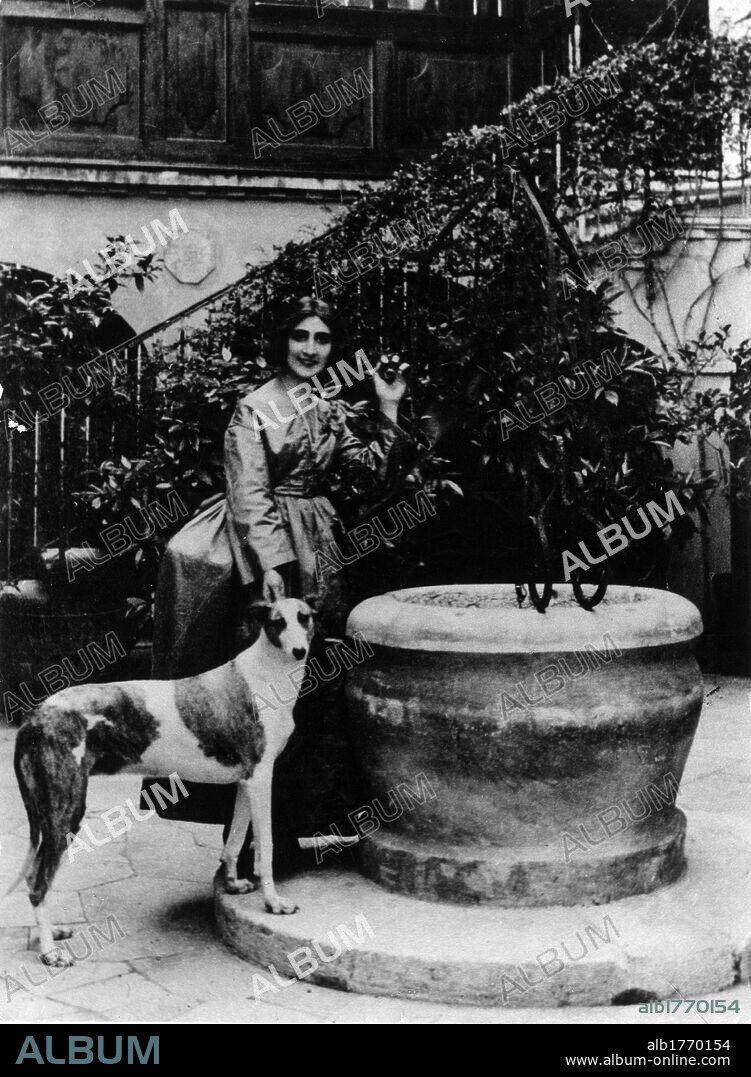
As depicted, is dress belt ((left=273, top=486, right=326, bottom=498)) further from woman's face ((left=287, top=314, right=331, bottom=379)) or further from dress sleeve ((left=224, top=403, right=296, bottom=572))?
woman's face ((left=287, top=314, right=331, bottom=379))

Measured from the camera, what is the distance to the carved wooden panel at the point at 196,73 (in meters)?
9.17

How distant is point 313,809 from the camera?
4.17m

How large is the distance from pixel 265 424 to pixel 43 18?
257 inches

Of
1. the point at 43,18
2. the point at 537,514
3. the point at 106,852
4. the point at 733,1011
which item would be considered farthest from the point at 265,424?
the point at 43,18

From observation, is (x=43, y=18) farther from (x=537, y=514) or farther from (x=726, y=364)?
(x=537, y=514)

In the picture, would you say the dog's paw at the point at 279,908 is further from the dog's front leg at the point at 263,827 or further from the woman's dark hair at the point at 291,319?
the woman's dark hair at the point at 291,319

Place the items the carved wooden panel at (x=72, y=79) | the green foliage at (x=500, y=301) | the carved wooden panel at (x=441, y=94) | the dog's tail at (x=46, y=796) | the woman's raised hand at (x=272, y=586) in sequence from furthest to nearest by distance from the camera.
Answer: the carved wooden panel at (x=441, y=94) < the carved wooden panel at (x=72, y=79) < the green foliage at (x=500, y=301) < the woman's raised hand at (x=272, y=586) < the dog's tail at (x=46, y=796)

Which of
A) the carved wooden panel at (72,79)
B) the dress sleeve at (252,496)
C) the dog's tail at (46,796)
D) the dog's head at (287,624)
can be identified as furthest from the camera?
the carved wooden panel at (72,79)

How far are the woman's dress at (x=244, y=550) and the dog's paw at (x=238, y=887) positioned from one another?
0.35 m

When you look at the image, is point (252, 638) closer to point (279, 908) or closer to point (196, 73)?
point (279, 908)

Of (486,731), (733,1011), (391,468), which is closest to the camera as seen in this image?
(733,1011)

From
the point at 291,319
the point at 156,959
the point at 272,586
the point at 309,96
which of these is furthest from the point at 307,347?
the point at 309,96

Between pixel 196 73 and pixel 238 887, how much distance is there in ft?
24.1

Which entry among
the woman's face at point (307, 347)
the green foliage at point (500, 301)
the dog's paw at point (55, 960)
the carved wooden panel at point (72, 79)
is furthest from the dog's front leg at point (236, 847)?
the carved wooden panel at point (72, 79)
